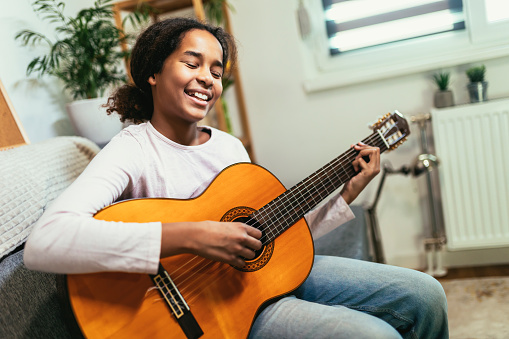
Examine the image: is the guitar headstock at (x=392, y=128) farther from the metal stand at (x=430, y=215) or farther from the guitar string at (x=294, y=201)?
the metal stand at (x=430, y=215)

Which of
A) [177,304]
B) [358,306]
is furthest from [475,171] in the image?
[177,304]

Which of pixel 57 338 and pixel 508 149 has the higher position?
pixel 57 338

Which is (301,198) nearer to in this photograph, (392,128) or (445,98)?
(392,128)

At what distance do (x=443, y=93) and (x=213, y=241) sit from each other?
1546mm

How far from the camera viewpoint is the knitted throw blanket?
914 mm

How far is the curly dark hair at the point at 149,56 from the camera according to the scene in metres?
1.09

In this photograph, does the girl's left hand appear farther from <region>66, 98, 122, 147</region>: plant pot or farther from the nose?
<region>66, 98, 122, 147</region>: plant pot

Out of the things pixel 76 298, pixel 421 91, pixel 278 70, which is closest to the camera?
pixel 76 298

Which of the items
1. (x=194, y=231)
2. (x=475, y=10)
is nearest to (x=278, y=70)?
(x=475, y=10)

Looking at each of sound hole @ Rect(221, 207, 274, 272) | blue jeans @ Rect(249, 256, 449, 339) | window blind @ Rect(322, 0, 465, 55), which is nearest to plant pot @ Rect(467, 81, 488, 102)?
window blind @ Rect(322, 0, 465, 55)

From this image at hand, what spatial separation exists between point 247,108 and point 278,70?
27 cm

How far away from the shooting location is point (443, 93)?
6.42 feet

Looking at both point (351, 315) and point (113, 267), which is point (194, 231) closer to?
point (113, 267)

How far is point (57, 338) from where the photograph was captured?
86cm
